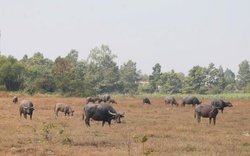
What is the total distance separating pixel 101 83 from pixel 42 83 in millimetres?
41216

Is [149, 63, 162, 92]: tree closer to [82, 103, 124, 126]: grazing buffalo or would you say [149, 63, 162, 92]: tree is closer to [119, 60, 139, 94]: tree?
[119, 60, 139, 94]: tree

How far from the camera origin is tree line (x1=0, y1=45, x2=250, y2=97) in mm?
62250

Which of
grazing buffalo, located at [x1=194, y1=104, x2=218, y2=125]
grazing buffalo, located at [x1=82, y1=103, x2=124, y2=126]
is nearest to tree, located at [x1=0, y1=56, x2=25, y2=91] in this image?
grazing buffalo, located at [x1=82, y1=103, x2=124, y2=126]

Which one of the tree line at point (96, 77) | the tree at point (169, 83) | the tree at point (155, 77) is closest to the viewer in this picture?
the tree line at point (96, 77)

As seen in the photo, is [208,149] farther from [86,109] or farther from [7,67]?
[7,67]

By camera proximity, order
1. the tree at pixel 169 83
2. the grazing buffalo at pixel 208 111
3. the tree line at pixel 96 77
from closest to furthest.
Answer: the grazing buffalo at pixel 208 111 < the tree line at pixel 96 77 < the tree at pixel 169 83

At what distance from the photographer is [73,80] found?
61.2 metres

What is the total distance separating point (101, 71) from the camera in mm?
105562

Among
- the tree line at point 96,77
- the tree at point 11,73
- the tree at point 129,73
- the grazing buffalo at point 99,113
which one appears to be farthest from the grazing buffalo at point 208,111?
the tree at point 129,73

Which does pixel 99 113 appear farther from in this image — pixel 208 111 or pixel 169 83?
pixel 169 83

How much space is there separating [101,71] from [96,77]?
569 centimetres

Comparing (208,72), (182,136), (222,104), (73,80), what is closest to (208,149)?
(182,136)

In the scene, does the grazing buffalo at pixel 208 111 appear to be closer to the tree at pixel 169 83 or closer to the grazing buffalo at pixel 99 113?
the grazing buffalo at pixel 99 113

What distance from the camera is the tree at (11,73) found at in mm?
66925
